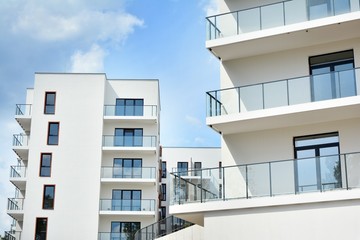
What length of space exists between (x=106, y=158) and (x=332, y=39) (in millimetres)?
26739

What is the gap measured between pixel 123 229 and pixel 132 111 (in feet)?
28.1

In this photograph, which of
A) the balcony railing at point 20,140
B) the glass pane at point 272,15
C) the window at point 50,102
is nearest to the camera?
the glass pane at point 272,15

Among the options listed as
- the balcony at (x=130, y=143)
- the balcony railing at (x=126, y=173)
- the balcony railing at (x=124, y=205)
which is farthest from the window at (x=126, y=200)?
the balcony at (x=130, y=143)

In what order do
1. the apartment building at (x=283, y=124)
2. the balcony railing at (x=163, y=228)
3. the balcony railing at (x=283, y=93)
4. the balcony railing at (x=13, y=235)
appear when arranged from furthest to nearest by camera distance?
the balcony railing at (x=13, y=235), the balcony railing at (x=163, y=228), the balcony railing at (x=283, y=93), the apartment building at (x=283, y=124)

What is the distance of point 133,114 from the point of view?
44469 mm

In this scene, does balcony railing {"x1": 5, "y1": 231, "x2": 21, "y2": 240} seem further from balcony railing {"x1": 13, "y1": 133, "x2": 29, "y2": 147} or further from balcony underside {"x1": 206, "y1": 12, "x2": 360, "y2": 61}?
balcony underside {"x1": 206, "y1": 12, "x2": 360, "y2": 61}

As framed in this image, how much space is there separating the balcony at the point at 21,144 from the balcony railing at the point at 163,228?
513 inches

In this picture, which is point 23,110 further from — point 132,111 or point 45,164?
point 132,111

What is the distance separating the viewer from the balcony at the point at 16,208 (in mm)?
42844

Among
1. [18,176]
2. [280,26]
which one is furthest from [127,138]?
[280,26]

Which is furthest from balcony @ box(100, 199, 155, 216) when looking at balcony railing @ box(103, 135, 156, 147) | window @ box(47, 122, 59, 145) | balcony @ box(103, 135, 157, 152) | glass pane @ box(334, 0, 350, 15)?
glass pane @ box(334, 0, 350, 15)

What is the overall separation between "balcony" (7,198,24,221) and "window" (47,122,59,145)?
4.91 metres

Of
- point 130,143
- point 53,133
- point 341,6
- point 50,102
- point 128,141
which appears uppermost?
point 50,102

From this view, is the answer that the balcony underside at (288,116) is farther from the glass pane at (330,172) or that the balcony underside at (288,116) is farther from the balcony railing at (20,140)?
the balcony railing at (20,140)
